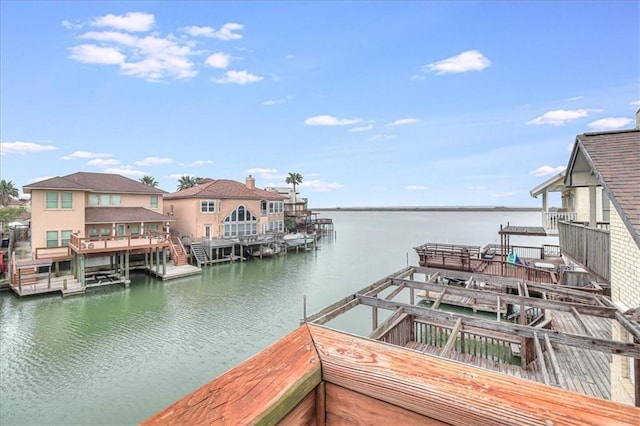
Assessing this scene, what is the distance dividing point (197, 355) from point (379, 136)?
61137 mm

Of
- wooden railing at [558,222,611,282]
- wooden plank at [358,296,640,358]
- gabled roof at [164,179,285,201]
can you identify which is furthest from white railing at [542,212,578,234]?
gabled roof at [164,179,285,201]

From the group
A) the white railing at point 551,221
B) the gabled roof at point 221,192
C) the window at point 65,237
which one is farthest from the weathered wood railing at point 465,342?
the gabled roof at point 221,192

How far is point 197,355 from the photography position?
1102 centimetres

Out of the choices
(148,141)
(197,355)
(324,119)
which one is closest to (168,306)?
(197,355)

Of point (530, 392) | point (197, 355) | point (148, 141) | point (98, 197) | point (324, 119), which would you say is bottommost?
point (197, 355)

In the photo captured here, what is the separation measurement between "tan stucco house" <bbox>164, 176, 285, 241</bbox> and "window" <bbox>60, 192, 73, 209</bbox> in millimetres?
9055

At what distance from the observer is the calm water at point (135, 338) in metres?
8.52

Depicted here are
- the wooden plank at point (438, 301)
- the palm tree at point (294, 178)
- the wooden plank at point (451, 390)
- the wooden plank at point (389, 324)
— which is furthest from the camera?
the palm tree at point (294, 178)

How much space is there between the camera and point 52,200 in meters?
20.3

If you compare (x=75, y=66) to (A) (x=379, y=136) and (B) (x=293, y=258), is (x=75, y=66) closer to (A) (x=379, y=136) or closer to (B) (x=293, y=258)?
(B) (x=293, y=258)

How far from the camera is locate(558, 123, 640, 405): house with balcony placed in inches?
164

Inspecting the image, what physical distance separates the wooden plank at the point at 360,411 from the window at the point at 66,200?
26633 millimetres

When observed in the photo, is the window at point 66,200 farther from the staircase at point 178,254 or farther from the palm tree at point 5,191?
the palm tree at point 5,191

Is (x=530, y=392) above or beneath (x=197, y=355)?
above
